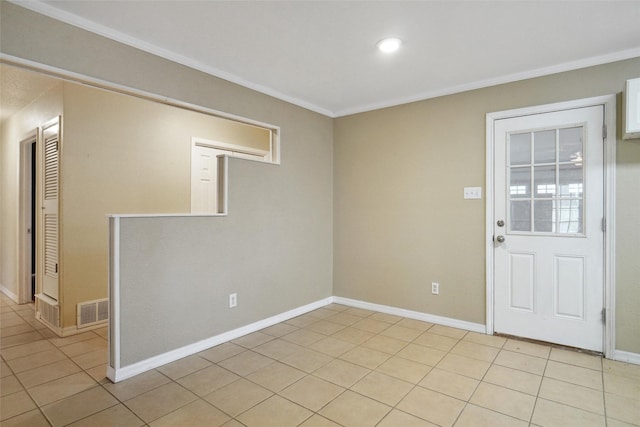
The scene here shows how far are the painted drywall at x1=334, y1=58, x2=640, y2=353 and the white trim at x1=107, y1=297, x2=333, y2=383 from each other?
98 cm

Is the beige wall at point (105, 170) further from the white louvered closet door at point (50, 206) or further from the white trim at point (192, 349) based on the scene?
the white trim at point (192, 349)

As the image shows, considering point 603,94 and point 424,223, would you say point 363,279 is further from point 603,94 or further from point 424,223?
point 603,94

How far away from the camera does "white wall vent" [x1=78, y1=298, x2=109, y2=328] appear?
335 centimetres

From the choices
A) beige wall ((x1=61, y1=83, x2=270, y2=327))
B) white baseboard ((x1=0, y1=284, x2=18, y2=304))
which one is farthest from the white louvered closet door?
white baseboard ((x1=0, y1=284, x2=18, y2=304))

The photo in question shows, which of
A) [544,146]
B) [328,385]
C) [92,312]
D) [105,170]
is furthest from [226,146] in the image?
[544,146]

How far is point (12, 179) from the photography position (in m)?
4.66

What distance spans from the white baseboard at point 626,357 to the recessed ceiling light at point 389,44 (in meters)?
3.00

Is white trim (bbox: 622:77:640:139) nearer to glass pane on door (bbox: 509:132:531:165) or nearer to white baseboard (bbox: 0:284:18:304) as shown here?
glass pane on door (bbox: 509:132:531:165)

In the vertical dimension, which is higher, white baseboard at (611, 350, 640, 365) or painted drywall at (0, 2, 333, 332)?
painted drywall at (0, 2, 333, 332)

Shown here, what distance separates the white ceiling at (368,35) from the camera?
2.10 meters

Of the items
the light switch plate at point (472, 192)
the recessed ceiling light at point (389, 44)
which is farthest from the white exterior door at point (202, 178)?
the light switch plate at point (472, 192)

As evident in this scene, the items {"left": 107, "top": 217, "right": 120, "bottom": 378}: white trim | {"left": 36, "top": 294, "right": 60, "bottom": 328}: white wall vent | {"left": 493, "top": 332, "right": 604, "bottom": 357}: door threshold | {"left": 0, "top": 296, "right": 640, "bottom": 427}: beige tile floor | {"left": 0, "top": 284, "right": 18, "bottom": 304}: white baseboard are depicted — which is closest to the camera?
{"left": 0, "top": 296, "right": 640, "bottom": 427}: beige tile floor

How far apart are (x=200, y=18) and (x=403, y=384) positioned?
112 inches

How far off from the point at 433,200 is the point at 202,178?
292cm
